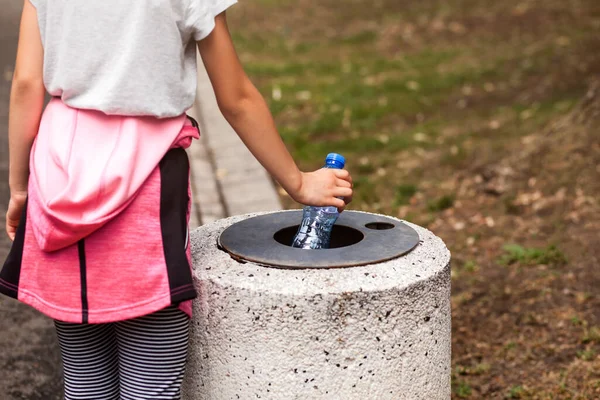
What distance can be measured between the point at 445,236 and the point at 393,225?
229 cm

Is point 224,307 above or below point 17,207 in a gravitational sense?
below

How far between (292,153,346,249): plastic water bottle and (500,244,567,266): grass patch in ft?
6.97

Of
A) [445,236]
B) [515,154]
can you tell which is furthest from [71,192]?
[515,154]

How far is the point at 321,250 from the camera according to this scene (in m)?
2.49

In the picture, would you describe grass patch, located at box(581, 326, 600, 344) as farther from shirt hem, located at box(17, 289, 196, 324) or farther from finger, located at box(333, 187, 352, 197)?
shirt hem, located at box(17, 289, 196, 324)

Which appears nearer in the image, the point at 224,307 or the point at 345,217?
the point at 224,307

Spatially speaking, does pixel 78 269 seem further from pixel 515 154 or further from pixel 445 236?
pixel 515 154

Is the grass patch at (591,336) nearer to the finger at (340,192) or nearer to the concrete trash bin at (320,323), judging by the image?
the concrete trash bin at (320,323)

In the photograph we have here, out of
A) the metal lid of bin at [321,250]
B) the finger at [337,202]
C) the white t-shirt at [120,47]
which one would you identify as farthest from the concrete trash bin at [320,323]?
the white t-shirt at [120,47]

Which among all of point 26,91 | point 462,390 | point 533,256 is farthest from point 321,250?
point 533,256

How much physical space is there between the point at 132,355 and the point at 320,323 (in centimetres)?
49

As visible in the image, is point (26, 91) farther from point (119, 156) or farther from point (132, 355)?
point (132, 355)

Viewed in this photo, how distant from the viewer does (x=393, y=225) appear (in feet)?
9.27

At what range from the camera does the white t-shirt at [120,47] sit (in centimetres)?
202
